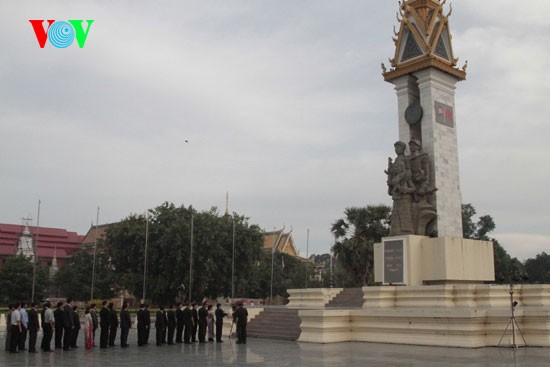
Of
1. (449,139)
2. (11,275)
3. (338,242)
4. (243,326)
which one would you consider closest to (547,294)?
(449,139)

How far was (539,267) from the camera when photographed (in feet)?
232

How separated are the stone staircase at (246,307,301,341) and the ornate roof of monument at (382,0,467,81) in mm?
9832

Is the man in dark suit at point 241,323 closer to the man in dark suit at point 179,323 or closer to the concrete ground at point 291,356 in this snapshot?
the concrete ground at point 291,356

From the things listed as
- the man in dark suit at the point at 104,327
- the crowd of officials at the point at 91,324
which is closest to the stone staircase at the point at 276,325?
the crowd of officials at the point at 91,324

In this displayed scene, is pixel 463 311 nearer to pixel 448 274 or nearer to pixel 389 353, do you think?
pixel 389 353

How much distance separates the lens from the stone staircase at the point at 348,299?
2136cm

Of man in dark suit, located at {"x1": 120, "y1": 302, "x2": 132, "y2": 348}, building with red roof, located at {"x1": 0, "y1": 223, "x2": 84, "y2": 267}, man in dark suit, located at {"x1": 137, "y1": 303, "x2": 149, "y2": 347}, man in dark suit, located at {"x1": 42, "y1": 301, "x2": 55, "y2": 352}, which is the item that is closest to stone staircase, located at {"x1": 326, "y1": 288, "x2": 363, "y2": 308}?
man in dark suit, located at {"x1": 137, "y1": 303, "x2": 149, "y2": 347}

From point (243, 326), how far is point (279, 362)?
5307 millimetres

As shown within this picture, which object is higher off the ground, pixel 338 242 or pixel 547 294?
pixel 338 242

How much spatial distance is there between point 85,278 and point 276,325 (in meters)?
36.7

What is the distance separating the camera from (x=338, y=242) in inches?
1361

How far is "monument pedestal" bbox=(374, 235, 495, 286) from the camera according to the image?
19750 mm

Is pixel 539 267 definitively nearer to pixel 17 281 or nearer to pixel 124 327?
pixel 17 281

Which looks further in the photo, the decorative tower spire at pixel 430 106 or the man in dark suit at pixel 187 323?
the decorative tower spire at pixel 430 106
